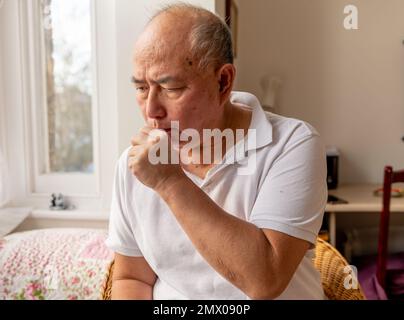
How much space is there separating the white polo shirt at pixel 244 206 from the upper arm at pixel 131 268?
0.01 metres

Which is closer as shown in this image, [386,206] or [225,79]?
[225,79]

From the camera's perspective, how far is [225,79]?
1.89 feet

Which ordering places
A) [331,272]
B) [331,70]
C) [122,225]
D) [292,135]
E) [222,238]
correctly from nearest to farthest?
[222,238], [292,135], [122,225], [331,272], [331,70]

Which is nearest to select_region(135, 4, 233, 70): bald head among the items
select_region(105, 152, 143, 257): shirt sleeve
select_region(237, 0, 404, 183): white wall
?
select_region(105, 152, 143, 257): shirt sleeve

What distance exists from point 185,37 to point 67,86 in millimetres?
379

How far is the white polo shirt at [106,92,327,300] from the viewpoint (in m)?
0.55

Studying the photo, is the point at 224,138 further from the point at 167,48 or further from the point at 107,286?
the point at 107,286

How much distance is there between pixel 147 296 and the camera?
69 centimetres

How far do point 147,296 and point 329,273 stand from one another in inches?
13.1

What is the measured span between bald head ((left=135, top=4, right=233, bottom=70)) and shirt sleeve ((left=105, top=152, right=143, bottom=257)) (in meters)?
0.21

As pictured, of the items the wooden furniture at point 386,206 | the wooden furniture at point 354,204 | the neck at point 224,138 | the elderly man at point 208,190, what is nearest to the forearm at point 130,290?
the elderly man at point 208,190

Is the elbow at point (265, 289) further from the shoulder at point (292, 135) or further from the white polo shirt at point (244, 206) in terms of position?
the shoulder at point (292, 135)

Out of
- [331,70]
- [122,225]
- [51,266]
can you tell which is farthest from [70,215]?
[331,70]
